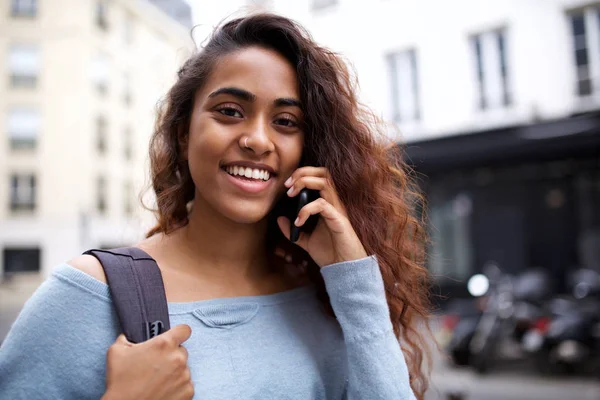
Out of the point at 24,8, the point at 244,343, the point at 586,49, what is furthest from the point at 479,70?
the point at 244,343

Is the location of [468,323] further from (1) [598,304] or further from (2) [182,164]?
(2) [182,164]

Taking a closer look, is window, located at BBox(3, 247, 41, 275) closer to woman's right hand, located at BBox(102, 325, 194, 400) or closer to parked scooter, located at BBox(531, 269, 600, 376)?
woman's right hand, located at BBox(102, 325, 194, 400)

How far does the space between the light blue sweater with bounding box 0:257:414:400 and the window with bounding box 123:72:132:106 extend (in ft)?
3.73

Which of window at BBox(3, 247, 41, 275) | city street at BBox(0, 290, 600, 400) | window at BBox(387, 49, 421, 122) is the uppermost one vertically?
window at BBox(387, 49, 421, 122)

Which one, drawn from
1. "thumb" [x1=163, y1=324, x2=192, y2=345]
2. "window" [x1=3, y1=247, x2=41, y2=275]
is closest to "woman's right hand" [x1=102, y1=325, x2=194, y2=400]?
"thumb" [x1=163, y1=324, x2=192, y2=345]

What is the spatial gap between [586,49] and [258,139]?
3434mm

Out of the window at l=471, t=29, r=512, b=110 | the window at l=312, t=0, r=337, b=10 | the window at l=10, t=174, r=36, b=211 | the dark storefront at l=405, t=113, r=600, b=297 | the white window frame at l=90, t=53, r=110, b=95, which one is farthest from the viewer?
the dark storefront at l=405, t=113, r=600, b=297

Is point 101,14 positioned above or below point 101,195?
above

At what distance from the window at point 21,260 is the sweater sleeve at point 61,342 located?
2.78 feet

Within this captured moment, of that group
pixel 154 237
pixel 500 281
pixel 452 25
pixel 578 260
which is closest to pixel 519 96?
pixel 452 25

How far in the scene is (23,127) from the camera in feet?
5.16

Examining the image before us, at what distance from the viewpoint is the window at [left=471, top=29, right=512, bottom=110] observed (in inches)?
143

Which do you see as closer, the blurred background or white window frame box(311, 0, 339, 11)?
the blurred background

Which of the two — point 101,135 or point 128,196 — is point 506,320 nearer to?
point 128,196
